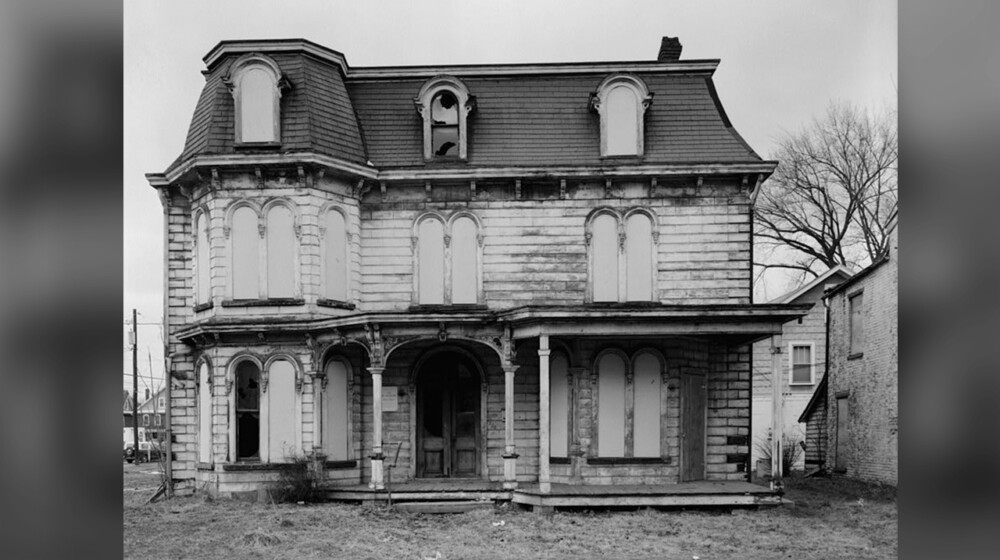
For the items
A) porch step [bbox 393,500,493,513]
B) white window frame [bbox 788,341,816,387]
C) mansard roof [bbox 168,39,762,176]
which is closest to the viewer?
porch step [bbox 393,500,493,513]

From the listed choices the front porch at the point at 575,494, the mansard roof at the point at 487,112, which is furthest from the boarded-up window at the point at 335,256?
the front porch at the point at 575,494

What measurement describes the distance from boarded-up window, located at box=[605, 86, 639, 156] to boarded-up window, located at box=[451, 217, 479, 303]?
3.18 m

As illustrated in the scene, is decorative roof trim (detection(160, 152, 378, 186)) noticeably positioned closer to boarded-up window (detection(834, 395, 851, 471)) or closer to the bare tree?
the bare tree

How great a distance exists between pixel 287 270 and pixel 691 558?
345 inches

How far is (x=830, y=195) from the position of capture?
69.9ft

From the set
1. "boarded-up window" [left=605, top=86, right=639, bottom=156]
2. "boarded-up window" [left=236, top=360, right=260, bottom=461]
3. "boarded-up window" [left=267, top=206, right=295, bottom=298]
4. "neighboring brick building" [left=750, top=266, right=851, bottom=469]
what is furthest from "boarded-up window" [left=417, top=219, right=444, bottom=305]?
"neighboring brick building" [left=750, top=266, right=851, bottom=469]

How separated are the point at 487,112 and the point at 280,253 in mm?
5003

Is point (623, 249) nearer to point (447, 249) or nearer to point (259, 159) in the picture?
point (447, 249)

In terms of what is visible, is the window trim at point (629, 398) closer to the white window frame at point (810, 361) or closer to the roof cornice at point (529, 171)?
the roof cornice at point (529, 171)

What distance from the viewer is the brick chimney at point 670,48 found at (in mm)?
17344

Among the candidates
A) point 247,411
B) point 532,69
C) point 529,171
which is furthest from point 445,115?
point 247,411

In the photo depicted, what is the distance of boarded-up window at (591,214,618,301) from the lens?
50.3ft

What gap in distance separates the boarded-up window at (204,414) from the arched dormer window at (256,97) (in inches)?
176

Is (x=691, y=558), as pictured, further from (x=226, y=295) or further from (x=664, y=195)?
(x=226, y=295)
